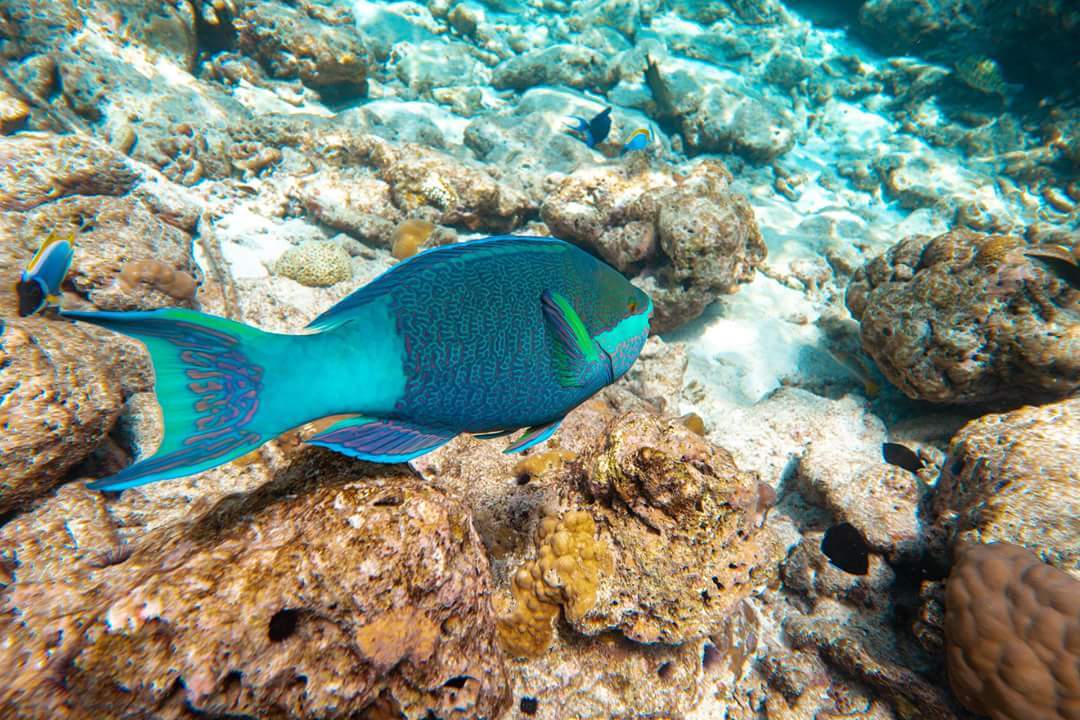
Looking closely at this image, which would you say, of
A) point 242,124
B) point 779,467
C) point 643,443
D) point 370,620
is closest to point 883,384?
point 779,467

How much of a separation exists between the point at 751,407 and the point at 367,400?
15.2 feet

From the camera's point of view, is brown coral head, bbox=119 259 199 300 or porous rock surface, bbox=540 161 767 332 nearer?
brown coral head, bbox=119 259 199 300

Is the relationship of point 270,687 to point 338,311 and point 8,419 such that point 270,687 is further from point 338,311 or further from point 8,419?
point 8,419

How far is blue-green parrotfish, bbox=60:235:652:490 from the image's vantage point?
1095 mm

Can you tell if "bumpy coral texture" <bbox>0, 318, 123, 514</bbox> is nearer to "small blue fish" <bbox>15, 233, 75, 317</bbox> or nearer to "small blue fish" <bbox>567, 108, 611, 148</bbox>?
"small blue fish" <bbox>15, 233, 75, 317</bbox>

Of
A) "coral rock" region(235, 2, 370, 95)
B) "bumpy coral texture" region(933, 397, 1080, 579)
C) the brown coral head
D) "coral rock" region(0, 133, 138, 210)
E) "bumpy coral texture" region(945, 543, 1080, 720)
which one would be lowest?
"bumpy coral texture" region(945, 543, 1080, 720)

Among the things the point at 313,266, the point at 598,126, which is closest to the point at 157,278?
the point at 313,266

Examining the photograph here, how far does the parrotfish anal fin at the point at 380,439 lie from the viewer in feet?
4.08

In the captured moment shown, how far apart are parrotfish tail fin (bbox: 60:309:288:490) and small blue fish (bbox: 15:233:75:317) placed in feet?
11.3

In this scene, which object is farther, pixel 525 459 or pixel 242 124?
pixel 242 124

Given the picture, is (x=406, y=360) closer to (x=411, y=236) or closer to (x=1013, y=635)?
(x=1013, y=635)

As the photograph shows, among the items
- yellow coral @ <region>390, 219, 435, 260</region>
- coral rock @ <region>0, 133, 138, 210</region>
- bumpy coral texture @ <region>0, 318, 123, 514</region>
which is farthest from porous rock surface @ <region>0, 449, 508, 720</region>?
coral rock @ <region>0, 133, 138, 210</region>

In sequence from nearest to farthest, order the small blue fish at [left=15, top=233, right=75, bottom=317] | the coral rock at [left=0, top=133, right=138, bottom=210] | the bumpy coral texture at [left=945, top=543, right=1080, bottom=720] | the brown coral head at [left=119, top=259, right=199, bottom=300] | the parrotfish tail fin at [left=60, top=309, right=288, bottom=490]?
1. the parrotfish tail fin at [left=60, top=309, right=288, bottom=490]
2. the bumpy coral texture at [left=945, top=543, right=1080, bottom=720]
3. the small blue fish at [left=15, top=233, right=75, bottom=317]
4. the brown coral head at [left=119, top=259, right=199, bottom=300]
5. the coral rock at [left=0, top=133, right=138, bottom=210]

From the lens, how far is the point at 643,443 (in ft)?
7.37
